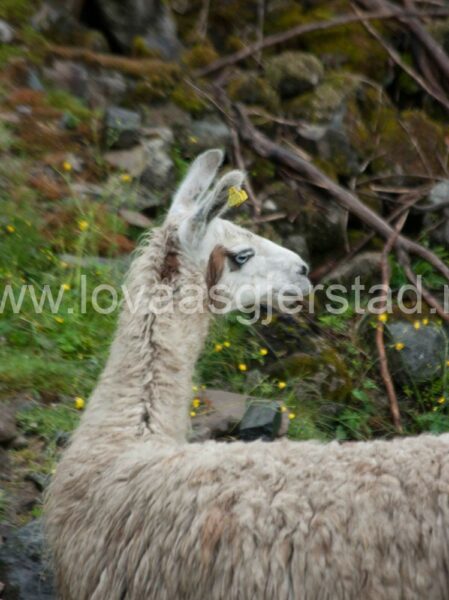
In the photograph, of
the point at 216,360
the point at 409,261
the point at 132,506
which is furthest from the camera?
the point at 409,261

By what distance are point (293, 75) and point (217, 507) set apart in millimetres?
5101

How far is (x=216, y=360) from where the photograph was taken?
214 inches

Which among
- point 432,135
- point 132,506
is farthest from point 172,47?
point 132,506

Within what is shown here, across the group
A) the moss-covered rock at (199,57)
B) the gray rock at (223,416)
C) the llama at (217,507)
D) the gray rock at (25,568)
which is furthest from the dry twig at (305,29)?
the gray rock at (25,568)

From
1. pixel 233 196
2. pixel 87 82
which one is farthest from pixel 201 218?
pixel 87 82

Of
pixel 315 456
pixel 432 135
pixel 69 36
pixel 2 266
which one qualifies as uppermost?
pixel 69 36

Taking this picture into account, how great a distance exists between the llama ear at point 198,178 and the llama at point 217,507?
0.64 m

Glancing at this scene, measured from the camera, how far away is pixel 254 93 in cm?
725

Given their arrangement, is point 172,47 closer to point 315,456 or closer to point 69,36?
point 69,36

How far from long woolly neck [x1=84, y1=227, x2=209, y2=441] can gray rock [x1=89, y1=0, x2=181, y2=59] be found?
4266mm

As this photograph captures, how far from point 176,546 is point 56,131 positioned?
437cm

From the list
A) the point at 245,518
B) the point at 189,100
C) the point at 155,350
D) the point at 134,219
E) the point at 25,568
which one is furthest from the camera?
the point at 189,100

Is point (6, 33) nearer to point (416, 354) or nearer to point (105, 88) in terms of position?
point (105, 88)

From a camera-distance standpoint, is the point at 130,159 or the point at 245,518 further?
the point at 130,159
